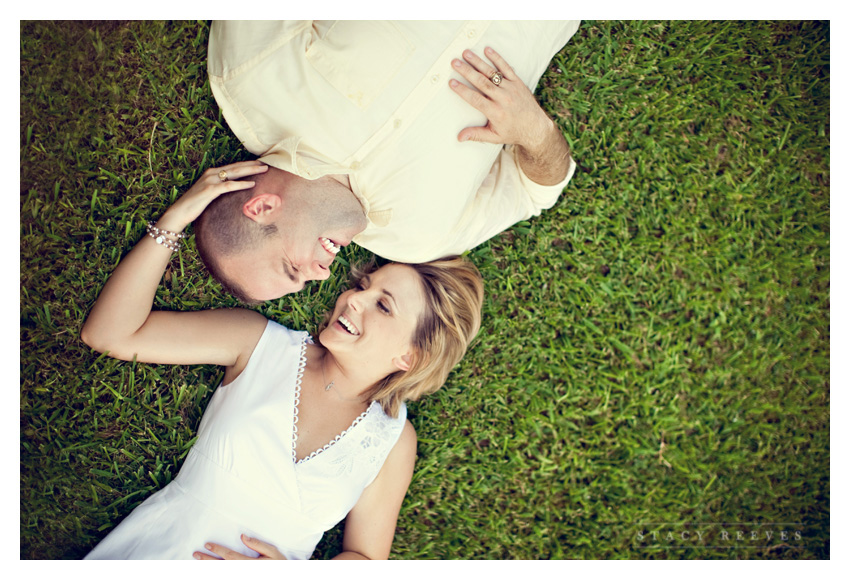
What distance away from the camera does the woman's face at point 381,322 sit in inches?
96.2

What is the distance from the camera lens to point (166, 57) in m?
2.46

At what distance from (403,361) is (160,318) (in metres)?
1.16

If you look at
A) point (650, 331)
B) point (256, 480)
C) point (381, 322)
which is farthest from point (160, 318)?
point (650, 331)

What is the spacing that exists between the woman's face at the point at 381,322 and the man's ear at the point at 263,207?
0.62 meters

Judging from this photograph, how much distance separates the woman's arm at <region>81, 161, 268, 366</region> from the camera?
7.27 ft

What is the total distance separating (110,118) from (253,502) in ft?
6.37

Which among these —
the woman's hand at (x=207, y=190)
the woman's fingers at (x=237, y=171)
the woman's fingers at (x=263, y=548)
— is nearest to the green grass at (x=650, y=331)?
the woman's fingers at (x=263, y=548)

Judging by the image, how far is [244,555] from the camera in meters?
2.37

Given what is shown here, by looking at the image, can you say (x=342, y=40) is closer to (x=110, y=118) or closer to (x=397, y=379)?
(x=110, y=118)

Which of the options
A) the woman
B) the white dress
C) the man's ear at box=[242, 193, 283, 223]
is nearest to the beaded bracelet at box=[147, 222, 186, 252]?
the woman

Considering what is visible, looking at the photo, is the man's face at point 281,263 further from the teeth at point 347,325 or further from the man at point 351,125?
the teeth at point 347,325

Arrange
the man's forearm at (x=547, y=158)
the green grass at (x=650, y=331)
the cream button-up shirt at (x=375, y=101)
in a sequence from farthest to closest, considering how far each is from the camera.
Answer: the green grass at (x=650, y=331) → the man's forearm at (x=547, y=158) → the cream button-up shirt at (x=375, y=101)

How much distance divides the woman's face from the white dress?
0.29 m
